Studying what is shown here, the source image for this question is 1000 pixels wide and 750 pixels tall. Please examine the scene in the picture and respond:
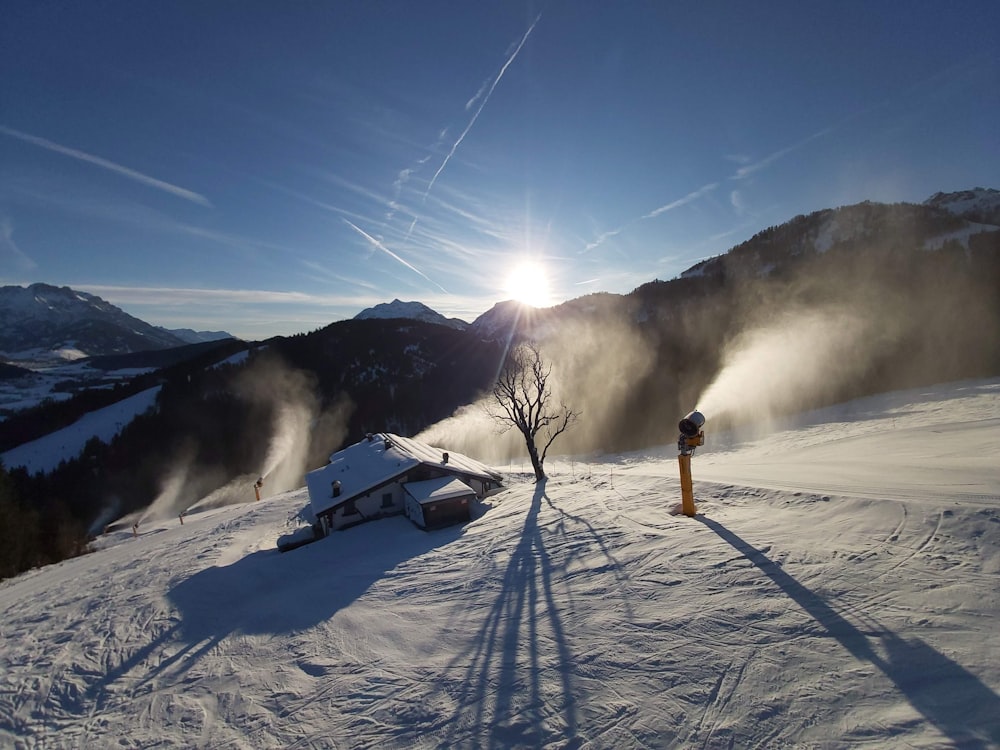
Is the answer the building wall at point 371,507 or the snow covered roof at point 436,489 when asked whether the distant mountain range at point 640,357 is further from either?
the building wall at point 371,507

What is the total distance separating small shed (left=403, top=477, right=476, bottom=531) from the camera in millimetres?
22703

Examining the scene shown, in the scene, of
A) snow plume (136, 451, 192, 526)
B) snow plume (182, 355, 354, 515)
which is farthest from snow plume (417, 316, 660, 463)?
snow plume (136, 451, 192, 526)

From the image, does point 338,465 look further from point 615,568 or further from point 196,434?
point 196,434

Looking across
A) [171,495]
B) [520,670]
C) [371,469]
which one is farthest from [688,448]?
[171,495]

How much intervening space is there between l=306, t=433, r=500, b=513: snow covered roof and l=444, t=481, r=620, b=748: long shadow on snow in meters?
15.9

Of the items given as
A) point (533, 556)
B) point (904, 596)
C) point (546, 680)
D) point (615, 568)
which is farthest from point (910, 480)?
point (546, 680)

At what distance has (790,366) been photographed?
157 ft

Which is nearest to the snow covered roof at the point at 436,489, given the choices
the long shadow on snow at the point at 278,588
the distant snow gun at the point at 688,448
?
the long shadow on snow at the point at 278,588

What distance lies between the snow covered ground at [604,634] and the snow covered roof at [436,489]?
140 inches

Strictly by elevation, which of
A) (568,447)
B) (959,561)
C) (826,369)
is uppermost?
(826,369)

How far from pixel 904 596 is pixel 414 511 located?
2101 cm

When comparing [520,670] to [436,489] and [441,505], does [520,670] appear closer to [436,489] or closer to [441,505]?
[441,505]

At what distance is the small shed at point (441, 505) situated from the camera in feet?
74.5

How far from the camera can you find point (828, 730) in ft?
17.5
